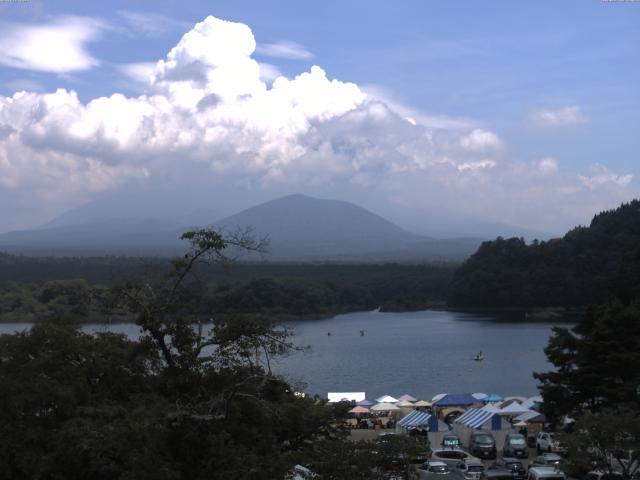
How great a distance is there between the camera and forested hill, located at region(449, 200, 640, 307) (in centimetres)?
4362

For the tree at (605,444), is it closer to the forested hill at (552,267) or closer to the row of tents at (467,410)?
the row of tents at (467,410)

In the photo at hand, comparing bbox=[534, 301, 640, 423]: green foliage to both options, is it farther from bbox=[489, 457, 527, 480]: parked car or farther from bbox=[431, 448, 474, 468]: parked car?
bbox=[431, 448, 474, 468]: parked car

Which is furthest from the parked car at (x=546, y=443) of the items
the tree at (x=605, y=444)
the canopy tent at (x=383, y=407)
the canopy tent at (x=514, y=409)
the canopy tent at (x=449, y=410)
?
the canopy tent at (x=383, y=407)

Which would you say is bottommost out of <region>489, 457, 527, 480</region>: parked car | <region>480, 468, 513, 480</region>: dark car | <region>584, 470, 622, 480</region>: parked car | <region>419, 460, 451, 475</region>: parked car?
<region>489, 457, 527, 480</region>: parked car

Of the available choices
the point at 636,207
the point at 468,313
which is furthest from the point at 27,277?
the point at 636,207

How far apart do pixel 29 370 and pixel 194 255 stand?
Result: 9.50 feet

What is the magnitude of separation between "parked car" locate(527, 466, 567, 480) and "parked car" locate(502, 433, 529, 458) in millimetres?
2740

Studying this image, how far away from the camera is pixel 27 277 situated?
5494 cm

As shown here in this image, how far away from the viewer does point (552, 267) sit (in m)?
45.6

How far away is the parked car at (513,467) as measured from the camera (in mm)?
9497

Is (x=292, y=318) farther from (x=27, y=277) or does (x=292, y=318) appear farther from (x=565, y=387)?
(x=565, y=387)

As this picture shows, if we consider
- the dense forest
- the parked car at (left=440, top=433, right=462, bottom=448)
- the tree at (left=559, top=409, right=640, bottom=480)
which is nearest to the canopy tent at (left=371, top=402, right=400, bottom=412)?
the parked car at (left=440, top=433, right=462, bottom=448)

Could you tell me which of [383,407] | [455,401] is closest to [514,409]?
[455,401]

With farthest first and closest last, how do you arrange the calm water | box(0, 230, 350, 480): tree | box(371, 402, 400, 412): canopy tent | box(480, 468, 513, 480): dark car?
the calm water
box(371, 402, 400, 412): canopy tent
box(480, 468, 513, 480): dark car
box(0, 230, 350, 480): tree
